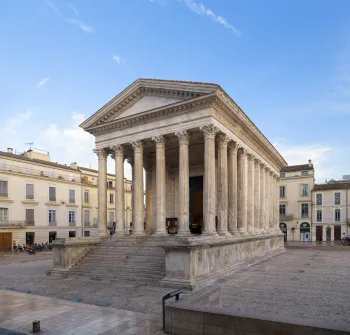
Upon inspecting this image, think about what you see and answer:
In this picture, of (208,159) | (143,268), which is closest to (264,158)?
(208,159)

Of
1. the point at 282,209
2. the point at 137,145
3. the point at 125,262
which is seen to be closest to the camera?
the point at 125,262

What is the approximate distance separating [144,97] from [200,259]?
37.5 feet

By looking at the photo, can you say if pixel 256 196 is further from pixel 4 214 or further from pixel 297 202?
pixel 297 202

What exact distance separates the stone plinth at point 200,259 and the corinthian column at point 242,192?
6.09 ft

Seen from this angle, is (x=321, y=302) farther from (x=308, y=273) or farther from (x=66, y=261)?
(x=66, y=261)

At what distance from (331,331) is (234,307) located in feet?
16.1

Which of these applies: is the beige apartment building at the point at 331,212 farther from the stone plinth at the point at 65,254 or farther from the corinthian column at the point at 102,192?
the stone plinth at the point at 65,254

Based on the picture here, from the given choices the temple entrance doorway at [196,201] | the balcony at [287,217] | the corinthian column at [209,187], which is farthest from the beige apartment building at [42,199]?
the balcony at [287,217]

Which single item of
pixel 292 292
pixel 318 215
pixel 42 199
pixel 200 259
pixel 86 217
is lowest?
pixel 318 215

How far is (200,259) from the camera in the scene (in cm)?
1490

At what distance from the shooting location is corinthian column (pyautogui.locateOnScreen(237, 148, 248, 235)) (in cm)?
2236

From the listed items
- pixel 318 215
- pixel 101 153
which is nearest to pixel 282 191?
pixel 318 215

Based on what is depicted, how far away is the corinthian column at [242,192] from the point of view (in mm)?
22359

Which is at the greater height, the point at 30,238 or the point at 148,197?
the point at 148,197
